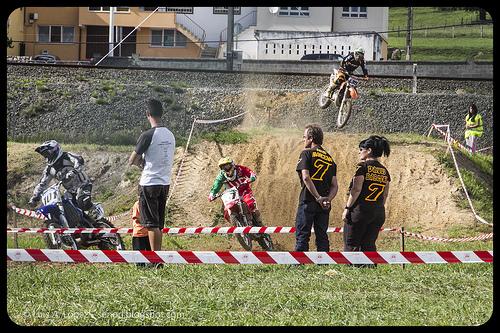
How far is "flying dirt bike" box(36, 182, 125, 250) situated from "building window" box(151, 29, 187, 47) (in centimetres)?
167

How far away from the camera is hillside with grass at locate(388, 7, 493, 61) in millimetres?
7785

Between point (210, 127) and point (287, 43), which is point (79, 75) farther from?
point (287, 43)

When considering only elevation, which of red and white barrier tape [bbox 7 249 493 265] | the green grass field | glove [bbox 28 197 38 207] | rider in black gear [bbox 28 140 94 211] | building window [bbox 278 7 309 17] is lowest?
the green grass field

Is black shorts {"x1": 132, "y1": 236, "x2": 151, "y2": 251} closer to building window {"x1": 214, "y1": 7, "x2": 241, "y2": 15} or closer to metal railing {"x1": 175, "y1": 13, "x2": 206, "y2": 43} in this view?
metal railing {"x1": 175, "y1": 13, "x2": 206, "y2": 43}

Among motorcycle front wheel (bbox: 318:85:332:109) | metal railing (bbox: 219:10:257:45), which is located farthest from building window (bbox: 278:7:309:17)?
motorcycle front wheel (bbox: 318:85:332:109)

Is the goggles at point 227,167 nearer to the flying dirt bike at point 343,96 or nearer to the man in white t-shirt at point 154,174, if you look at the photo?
the man in white t-shirt at point 154,174

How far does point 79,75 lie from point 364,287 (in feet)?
11.6

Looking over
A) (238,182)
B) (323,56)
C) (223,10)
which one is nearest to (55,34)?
(223,10)

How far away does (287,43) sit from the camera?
8305 millimetres

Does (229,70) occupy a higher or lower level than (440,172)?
higher

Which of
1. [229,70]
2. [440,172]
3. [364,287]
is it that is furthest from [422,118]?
[364,287]

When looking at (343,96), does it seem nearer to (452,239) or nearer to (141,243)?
(452,239)

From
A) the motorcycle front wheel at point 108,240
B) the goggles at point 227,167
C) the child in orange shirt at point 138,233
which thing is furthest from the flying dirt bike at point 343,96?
the motorcycle front wheel at point 108,240

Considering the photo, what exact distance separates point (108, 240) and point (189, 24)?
2.14 metres
